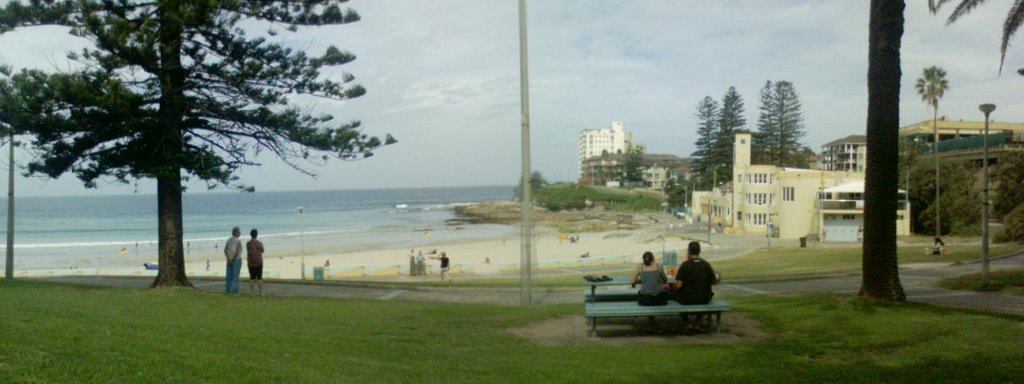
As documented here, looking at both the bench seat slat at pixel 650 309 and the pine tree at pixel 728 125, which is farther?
the pine tree at pixel 728 125

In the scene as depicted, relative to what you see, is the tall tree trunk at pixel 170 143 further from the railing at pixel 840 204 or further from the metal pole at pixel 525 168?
the railing at pixel 840 204

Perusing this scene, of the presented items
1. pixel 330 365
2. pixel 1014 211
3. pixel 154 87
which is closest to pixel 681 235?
pixel 1014 211

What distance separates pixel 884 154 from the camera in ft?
35.5

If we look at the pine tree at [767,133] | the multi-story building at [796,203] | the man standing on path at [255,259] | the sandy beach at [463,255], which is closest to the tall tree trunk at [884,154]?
the man standing on path at [255,259]

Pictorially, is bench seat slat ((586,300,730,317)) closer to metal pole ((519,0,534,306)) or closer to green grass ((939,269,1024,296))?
metal pole ((519,0,534,306))

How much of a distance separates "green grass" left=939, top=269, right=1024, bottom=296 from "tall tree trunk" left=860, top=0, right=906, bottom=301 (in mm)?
4048

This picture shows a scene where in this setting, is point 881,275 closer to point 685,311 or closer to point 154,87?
point 685,311

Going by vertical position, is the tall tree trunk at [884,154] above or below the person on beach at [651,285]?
above

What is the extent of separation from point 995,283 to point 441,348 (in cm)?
1133

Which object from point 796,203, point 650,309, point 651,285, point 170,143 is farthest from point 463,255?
point 650,309

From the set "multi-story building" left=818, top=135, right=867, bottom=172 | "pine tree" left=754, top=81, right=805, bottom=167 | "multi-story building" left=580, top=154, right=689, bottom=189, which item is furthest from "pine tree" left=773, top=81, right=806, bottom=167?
"multi-story building" left=580, top=154, right=689, bottom=189

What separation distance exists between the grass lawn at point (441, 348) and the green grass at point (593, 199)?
9183cm

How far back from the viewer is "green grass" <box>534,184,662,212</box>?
10797 centimetres

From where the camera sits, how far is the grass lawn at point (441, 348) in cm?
524
